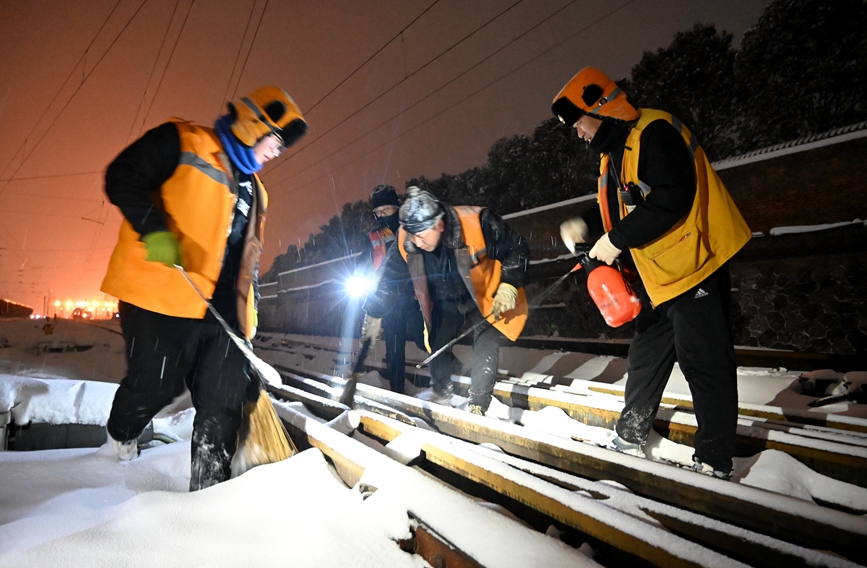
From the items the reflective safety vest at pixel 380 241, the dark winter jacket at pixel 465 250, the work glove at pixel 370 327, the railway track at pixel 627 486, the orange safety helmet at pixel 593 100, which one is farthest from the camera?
the reflective safety vest at pixel 380 241

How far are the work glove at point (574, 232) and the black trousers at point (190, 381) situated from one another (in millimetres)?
2117

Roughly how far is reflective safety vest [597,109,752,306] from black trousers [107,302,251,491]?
2.19 metres

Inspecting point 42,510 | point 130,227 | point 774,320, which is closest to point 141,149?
point 130,227

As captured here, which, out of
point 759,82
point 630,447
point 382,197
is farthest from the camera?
point 759,82

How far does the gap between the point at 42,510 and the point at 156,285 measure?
1012 mm

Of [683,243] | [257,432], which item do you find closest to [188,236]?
[257,432]

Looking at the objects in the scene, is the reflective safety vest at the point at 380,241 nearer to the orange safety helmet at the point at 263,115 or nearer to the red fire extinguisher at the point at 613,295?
the orange safety helmet at the point at 263,115

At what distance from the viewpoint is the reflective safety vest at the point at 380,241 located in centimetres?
519

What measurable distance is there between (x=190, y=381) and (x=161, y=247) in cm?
76

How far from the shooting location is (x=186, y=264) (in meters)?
2.06

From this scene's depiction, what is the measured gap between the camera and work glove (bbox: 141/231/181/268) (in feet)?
6.05

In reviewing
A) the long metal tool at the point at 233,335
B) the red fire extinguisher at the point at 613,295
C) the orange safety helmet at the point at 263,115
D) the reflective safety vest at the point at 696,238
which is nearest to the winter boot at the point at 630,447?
the red fire extinguisher at the point at 613,295

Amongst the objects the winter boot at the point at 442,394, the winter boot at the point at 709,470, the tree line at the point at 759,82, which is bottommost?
the winter boot at the point at 442,394

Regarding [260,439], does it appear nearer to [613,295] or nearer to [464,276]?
[464,276]
